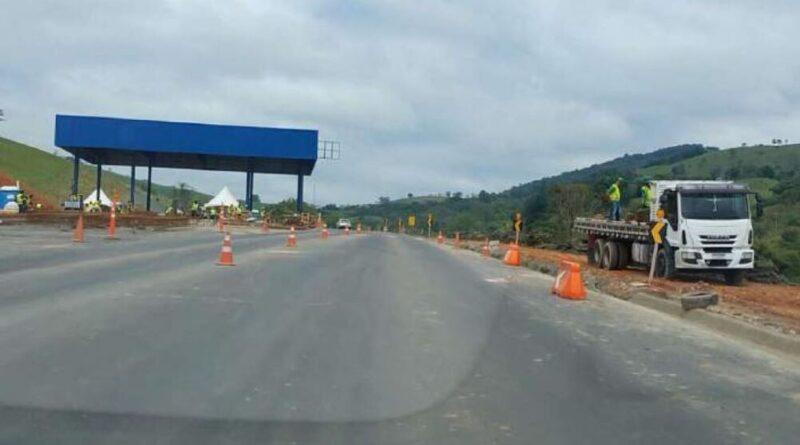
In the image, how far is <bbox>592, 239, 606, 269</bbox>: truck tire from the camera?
30.7 m

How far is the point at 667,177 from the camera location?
38281 mm

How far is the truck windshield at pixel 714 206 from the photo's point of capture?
24.1 metres

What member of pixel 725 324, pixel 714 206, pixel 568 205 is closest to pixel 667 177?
pixel 714 206

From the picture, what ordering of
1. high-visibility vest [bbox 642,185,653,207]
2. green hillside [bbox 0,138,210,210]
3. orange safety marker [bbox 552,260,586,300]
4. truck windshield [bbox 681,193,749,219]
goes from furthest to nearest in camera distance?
green hillside [bbox 0,138,210,210] → high-visibility vest [bbox 642,185,653,207] → truck windshield [bbox 681,193,749,219] → orange safety marker [bbox 552,260,586,300]

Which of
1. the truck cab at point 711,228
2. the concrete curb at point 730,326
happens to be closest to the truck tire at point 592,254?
the truck cab at point 711,228

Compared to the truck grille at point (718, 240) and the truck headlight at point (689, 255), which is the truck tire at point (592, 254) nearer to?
the truck headlight at point (689, 255)

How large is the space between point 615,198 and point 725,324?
17.4 meters

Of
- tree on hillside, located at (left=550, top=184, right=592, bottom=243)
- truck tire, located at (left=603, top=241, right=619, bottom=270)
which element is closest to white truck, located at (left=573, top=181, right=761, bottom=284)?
truck tire, located at (left=603, top=241, right=619, bottom=270)

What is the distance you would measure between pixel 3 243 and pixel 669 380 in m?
20.5

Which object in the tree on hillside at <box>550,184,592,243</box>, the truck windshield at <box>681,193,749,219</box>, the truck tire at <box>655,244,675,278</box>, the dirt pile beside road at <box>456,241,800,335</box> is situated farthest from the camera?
the tree on hillside at <box>550,184,592,243</box>

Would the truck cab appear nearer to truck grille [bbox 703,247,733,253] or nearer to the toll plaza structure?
truck grille [bbox 703,247,733,253]

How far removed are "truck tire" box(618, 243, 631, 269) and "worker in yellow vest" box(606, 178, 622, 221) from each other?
2087mm

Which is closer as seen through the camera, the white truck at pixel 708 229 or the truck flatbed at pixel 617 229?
the white truck at pixel 708 229

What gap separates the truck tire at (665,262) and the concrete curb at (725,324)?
6.44 meters
